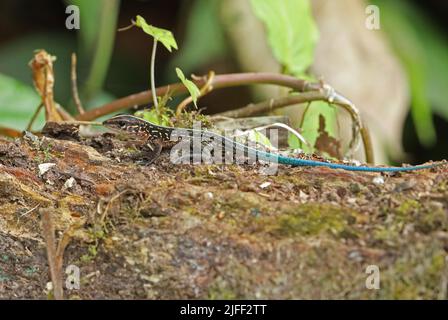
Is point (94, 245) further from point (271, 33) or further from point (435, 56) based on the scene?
point (435, 56)

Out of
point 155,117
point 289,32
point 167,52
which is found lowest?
point 155,117

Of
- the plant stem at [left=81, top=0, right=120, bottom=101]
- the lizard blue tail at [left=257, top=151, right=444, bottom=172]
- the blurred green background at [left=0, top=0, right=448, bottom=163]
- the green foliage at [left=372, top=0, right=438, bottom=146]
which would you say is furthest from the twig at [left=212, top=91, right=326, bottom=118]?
the green foliage at [left=372, top=0, right=438, bottom=146]

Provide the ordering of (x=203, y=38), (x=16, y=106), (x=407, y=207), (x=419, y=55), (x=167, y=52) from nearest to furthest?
(x=407, y=207) < (x=16, y=106) < (x=203, y=38) < (x=419, y=55) < (x=167, y=52)

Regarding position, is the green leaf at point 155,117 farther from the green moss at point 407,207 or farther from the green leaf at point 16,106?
the green moss at point 407,207

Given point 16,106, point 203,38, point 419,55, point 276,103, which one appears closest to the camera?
point 276,103

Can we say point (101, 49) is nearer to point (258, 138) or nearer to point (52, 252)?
point (258, 138)

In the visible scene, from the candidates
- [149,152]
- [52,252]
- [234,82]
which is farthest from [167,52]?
[52,252]
